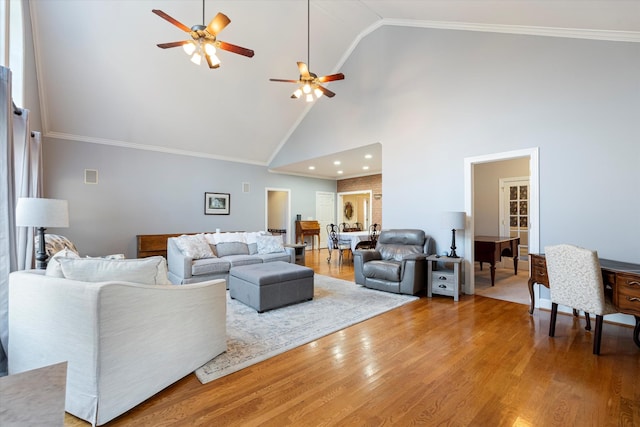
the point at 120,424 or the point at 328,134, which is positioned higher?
the point at 328,134

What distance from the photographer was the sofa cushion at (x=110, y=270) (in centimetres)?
185

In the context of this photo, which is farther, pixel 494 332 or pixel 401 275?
pixel 401 275

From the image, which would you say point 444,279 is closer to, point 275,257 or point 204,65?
point 275,257

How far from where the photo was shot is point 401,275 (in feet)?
14.4

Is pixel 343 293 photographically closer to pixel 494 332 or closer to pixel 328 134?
pixel 494 332

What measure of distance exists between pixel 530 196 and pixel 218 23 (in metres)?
4.49

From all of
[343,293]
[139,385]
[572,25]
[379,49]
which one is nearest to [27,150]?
[139,385]

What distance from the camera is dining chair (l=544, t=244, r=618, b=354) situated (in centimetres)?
254

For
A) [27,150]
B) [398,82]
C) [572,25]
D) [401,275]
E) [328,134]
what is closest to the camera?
[27,150]

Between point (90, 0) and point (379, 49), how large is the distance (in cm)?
474

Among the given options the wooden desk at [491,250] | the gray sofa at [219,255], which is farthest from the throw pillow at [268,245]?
the wooden desk at [491,250]

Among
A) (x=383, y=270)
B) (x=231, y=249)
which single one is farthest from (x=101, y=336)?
(x=231, y=249)

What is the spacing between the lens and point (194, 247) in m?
4.80

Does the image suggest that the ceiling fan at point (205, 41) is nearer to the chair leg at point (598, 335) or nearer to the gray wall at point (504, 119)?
the gray wall at point (504, 119)
